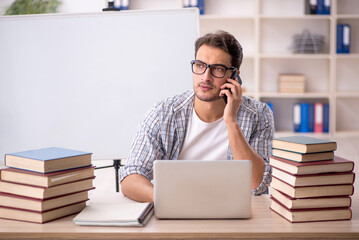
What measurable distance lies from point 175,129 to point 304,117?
11.2 ft

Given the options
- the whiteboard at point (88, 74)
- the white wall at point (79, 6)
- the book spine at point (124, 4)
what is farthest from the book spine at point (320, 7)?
the whiteboard at point (88, 74)

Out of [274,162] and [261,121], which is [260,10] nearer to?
[261,121]

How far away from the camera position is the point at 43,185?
4.00 feet

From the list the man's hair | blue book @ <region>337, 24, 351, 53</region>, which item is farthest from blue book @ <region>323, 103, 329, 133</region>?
the man's hair

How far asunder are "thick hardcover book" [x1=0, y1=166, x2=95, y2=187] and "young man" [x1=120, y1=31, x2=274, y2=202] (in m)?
0.42

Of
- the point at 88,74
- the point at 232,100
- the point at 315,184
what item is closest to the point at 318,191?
the point at 315,184

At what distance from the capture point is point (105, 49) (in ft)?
8.48

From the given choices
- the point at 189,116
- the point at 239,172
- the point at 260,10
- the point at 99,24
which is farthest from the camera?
the point at 260,10

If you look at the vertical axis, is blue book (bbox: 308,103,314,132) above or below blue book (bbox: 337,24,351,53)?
below

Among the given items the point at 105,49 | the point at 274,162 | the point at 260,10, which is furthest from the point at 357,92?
the point at 274,162

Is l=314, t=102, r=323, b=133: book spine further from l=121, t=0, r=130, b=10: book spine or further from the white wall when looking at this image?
the white wall

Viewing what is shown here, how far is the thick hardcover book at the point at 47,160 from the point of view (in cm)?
123

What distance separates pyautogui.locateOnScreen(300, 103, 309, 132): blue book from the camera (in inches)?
198

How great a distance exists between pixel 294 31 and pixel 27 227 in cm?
457
